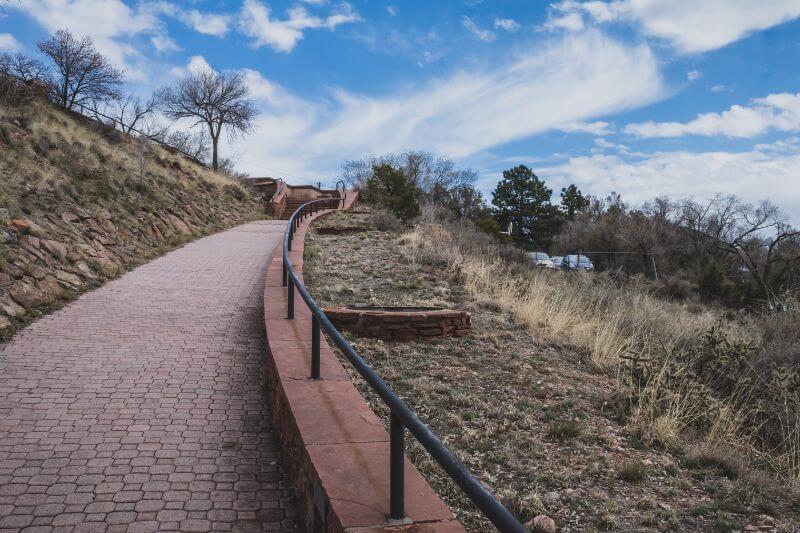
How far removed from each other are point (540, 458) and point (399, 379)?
74.4 inches

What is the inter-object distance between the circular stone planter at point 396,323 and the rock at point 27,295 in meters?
4.29

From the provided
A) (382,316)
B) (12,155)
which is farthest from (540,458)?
(12,155)

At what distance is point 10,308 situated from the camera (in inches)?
301

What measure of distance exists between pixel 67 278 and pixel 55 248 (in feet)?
3.02

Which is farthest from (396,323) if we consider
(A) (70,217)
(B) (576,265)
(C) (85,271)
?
(B) (576,265)

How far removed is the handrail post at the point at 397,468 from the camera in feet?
8.47

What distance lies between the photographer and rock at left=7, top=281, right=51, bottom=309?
316 inches

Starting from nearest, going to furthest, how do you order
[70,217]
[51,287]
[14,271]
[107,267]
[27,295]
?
[27,295] < [14,271] < [51,287] < [107,267] < [70,217]

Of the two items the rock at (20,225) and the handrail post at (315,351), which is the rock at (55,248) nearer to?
the rock at (20,225)

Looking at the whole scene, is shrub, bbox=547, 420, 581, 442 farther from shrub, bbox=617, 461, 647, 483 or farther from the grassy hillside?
the grassy hillside

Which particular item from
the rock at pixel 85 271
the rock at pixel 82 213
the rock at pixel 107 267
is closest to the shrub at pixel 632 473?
the rock at pixel 85 271

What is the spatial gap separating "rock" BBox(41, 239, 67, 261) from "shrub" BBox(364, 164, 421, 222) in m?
16.2

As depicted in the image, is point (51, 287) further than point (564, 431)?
Yes

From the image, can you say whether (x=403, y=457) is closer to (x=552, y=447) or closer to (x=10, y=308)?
(x=552, y=447)
